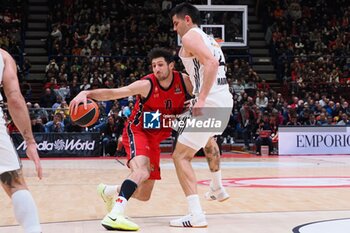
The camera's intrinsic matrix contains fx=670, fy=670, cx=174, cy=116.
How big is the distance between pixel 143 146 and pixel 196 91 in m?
0.71

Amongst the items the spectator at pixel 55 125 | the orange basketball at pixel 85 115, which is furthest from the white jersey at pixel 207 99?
the spectator at pixel 55 125

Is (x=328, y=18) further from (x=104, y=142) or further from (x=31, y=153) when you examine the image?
(x=31, y=153)

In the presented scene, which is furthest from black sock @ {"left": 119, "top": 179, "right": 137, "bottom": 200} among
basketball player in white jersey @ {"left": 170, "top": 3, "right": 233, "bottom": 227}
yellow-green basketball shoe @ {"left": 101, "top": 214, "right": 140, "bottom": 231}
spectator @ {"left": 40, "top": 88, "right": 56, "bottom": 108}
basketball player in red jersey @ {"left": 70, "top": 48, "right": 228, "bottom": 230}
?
spectator @ {"left": 40, "top": 88, "right": 56, "bottom": 108}

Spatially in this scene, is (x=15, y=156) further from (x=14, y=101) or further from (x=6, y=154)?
(x=14, y=101)

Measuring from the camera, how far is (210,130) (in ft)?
20.3

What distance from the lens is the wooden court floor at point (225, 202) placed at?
5.95m

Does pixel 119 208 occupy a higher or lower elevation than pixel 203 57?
lower

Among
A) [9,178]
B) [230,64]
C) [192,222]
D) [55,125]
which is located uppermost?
[9,178]

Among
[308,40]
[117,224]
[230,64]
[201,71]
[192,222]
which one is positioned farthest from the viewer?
[308,40]

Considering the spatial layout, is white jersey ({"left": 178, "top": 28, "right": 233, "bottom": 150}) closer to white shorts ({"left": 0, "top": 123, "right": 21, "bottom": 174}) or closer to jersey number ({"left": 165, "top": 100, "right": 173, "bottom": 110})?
jersey number ({"left": 165, "top": 100, "right": 173, "bottom": 110})

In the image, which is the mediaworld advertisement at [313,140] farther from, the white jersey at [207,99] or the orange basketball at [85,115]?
the orange basketball at [85,115]

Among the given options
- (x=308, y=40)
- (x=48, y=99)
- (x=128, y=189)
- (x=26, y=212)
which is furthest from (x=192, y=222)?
(x=308, y=40)

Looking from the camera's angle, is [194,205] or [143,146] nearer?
[194,205]

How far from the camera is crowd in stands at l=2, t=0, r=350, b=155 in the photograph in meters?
19.1
